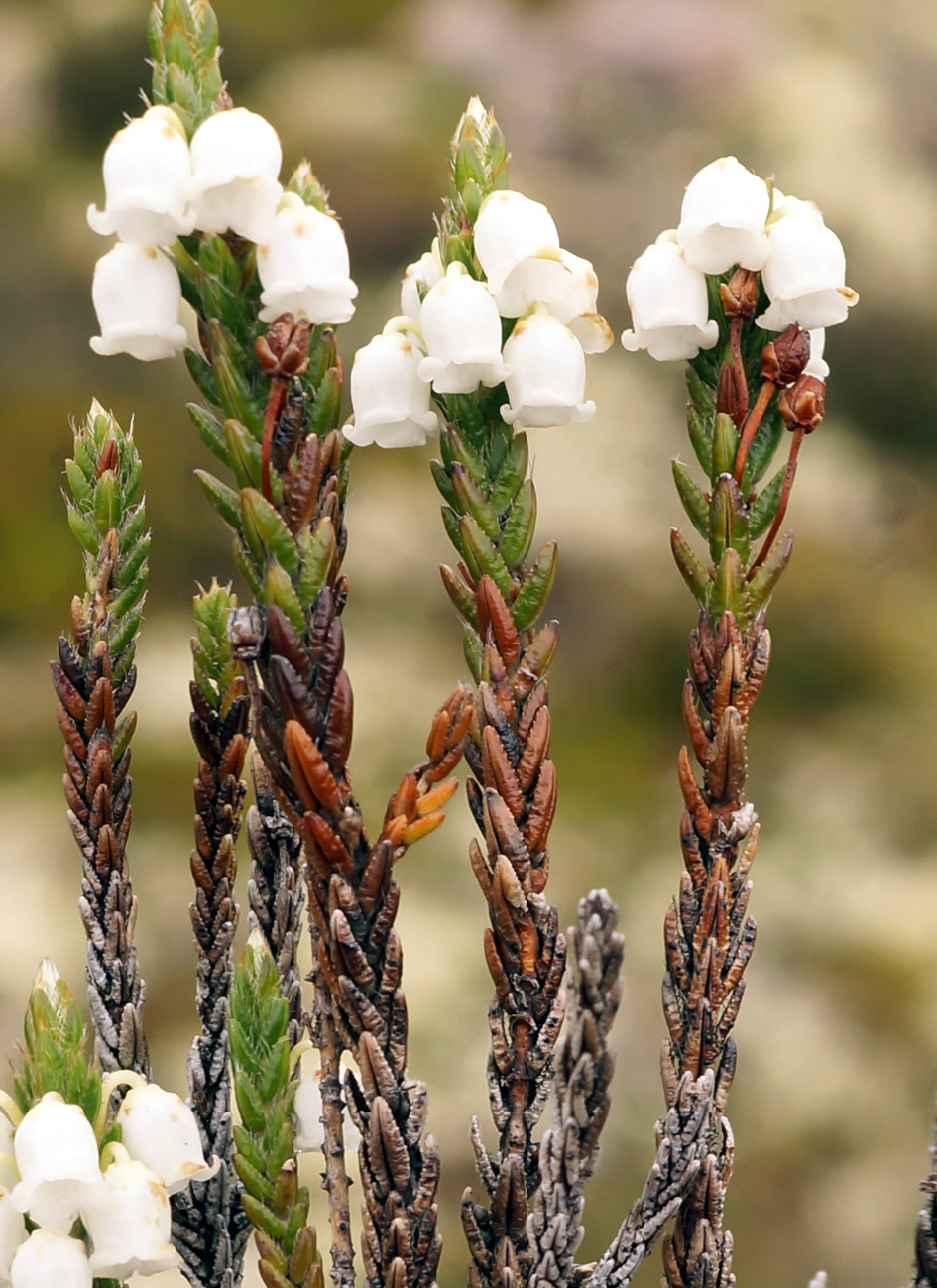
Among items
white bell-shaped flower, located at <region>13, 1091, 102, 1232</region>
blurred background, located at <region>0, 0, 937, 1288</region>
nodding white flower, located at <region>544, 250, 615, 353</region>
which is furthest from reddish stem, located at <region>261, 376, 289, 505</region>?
blurred background, located at <region>0, 0, 937, 1288</region>

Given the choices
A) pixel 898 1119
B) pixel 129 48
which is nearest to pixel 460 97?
pixel 129 48

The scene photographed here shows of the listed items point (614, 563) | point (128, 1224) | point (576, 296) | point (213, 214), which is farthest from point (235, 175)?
point (614, 563)

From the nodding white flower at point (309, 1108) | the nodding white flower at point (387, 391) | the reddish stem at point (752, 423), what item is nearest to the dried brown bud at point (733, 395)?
the reddish stem at point (752, 423)

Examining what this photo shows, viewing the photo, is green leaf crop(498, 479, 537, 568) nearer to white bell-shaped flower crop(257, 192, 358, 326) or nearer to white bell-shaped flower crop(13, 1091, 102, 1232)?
white bell-shaped flower crop(257, 192, 358, 326)

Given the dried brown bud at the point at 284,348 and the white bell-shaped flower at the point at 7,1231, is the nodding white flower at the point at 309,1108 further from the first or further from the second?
the dried brown bud at the point at 284,348

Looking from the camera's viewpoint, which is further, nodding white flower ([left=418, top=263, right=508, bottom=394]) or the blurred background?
the blurred background

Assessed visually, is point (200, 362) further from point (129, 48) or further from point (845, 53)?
point (845, 53)

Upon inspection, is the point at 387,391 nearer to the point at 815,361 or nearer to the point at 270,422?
the point at 270,422
